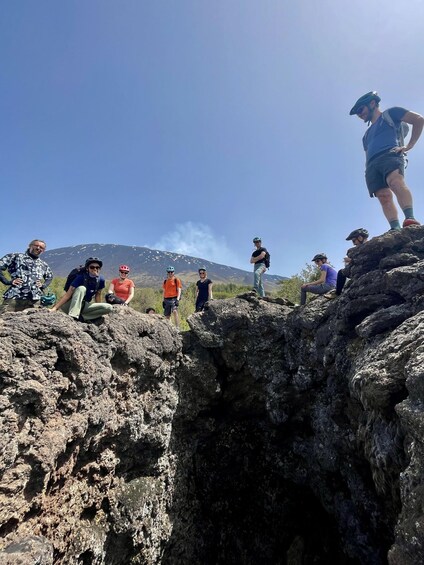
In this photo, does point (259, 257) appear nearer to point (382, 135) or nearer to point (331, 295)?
point (331, 295)

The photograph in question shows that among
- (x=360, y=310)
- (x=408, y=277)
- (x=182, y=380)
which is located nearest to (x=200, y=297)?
(x=182, y=380)

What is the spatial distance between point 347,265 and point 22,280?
392 inches

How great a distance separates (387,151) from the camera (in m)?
8.73

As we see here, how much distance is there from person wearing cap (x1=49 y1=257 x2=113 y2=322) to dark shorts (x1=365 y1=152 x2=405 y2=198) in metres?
8.16

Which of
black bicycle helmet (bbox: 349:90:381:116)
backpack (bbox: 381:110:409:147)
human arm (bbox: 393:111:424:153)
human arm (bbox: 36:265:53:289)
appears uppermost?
black bicycle helmet (bbox: 349:90:381:116)

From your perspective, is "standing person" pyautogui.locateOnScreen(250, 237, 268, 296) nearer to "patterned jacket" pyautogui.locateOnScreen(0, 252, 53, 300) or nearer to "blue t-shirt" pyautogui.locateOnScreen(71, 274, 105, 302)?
"blue t-shirt" pyautogui.locateOnScreen(71, 274, 105, 302)

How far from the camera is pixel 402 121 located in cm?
874

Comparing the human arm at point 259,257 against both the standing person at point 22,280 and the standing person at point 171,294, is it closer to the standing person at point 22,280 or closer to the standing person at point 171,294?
the standing person at point 171,294

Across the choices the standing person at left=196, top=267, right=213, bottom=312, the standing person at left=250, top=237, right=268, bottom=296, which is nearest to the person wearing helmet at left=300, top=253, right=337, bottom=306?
the standing person at left=250, top=237, right=268, bottom=296

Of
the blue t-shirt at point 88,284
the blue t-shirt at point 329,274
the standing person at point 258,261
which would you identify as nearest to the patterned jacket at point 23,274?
→ the blue t-shirt at point 88,284

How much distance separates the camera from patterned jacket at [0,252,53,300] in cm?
866

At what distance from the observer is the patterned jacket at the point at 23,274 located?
28.4 feet

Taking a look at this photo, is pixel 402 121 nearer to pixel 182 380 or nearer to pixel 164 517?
pixel 182 380

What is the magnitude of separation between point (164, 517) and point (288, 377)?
5.69m
